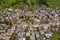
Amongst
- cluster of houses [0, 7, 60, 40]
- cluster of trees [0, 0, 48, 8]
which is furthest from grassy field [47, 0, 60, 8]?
cluster of trees [0, 0, 48, 8]

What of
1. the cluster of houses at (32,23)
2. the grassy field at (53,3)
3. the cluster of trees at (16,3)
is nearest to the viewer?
the cluster of houses at (32,23)

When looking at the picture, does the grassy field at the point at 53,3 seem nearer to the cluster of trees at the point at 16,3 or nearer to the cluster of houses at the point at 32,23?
the cluster of houses at the point at 32,23

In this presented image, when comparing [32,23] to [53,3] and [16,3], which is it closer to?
[16,3]

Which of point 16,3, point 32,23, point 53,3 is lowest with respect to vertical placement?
point 32,23

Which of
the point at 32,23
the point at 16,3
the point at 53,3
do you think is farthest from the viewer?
A: the point at 53,3

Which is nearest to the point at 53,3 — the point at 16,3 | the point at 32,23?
the point at 16,3

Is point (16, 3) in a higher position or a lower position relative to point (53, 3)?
higher

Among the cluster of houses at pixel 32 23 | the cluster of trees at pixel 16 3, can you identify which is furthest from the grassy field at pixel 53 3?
the cluster of trees at pixel 16 3

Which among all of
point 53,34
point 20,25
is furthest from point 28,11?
point 53,34

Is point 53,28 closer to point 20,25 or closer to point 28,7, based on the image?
point 20,25

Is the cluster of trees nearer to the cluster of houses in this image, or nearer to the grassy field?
the cluster of houses

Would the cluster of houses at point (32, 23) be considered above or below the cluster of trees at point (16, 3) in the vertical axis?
below
